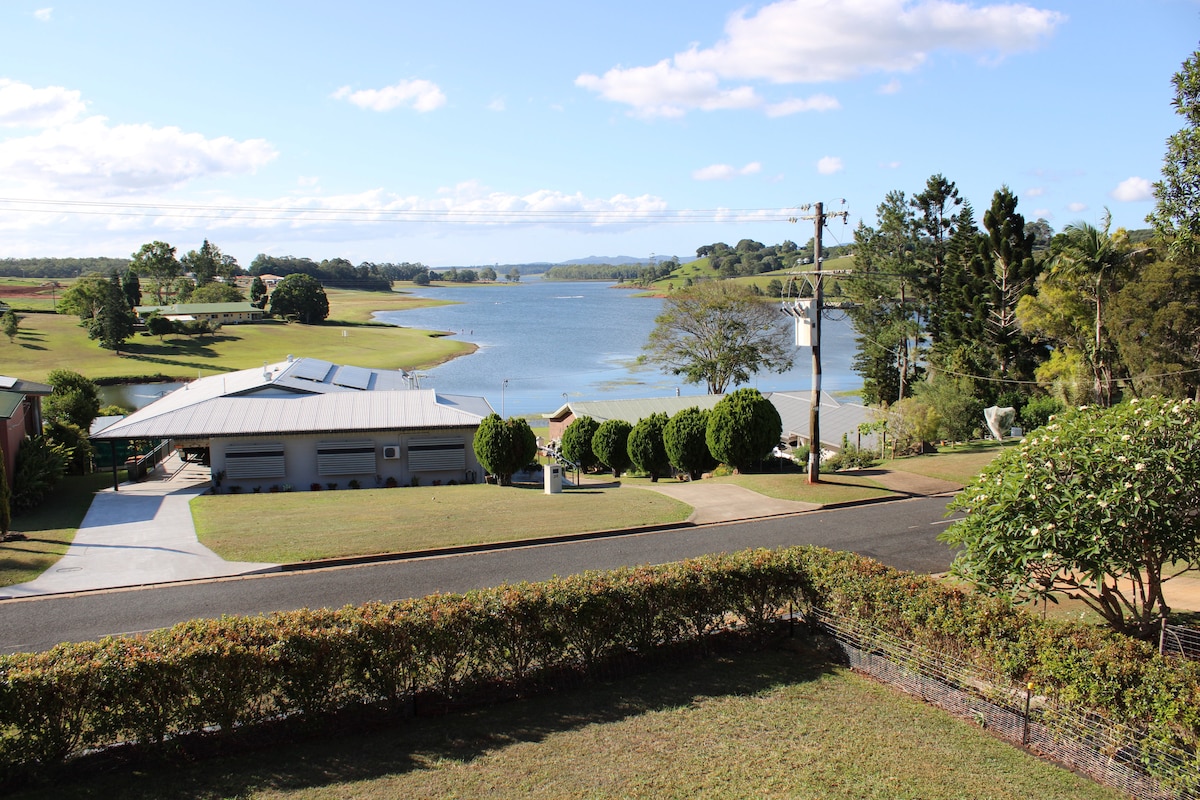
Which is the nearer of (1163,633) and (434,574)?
(1163,633)

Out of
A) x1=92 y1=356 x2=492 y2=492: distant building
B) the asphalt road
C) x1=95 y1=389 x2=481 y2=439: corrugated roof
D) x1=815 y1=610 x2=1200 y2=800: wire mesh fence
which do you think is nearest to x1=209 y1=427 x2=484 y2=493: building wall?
x1=92 y1=356 x2=492 y2=492: distant building

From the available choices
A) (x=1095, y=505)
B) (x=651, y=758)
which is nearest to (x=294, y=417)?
(x=651, y=758)

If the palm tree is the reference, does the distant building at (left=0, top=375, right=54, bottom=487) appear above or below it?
below

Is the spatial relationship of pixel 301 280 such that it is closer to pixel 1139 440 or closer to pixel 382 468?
pixel 382 468

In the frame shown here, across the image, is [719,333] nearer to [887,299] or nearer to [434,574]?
[887,299]

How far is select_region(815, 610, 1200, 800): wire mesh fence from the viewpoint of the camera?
24.7 ft

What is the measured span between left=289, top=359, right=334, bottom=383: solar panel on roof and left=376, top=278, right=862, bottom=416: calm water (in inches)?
714

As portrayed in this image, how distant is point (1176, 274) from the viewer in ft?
109

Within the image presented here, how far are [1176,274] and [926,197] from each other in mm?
25969

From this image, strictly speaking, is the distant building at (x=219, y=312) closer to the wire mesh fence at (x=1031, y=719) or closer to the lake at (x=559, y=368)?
the lake at (x=559, y=368)

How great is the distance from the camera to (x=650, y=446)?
1227 inches

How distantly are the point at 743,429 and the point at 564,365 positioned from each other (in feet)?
200

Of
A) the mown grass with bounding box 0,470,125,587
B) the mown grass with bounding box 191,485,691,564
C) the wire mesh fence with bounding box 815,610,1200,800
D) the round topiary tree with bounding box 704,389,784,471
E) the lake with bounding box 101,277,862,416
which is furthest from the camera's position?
the lake with bounding box 101,277,862,416

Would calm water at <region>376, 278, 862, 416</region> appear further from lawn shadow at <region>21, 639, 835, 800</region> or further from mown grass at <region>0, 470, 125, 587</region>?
lawn shadow at <region>21, 639, 835, 800</region>
